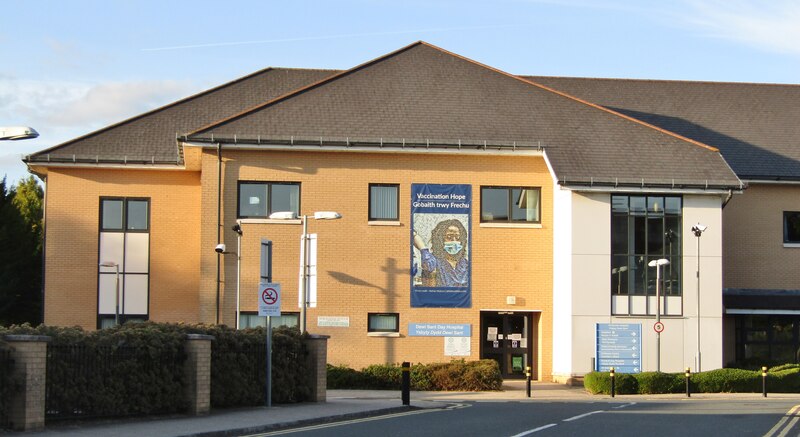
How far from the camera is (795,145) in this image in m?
45.7

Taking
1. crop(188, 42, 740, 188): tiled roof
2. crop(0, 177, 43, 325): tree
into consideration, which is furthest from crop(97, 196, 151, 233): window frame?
crop(0, 177, 43, 325): tree

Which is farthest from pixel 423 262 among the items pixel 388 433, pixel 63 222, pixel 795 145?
pixel 388 433

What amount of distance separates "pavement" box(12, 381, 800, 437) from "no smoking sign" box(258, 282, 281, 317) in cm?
207

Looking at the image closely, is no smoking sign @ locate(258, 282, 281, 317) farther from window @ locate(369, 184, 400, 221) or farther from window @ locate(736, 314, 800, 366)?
window @ locate(736, 314, 800, 366)

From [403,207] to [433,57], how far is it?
7246mm

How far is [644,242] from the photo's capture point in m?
38.4

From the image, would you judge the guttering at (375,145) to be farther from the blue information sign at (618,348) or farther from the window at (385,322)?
the blue information sign at (618,348)

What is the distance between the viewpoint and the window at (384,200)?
1550 inches

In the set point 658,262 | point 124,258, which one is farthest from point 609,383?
point 124,258

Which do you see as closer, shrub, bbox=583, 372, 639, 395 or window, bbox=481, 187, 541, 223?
shrub, bbox=583, 372, 639, 395

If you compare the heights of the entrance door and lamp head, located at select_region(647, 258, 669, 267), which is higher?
lamp head, located at select_region(647, 258, 669, 267)

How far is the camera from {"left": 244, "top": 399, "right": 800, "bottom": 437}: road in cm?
1939

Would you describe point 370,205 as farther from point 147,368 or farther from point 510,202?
point 147,368

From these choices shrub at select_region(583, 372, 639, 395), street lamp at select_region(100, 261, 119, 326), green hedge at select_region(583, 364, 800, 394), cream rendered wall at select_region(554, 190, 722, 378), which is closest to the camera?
shrub at select_region(583, 372, 639, 395)
